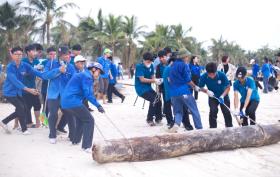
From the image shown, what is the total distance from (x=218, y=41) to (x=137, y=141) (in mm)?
56682

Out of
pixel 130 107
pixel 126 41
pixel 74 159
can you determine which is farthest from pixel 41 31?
pixel 74 159

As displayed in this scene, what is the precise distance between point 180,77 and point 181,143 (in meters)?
1.84

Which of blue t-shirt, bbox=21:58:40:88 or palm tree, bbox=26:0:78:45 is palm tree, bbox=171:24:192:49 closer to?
palm tree, bbox=26:0:78:45

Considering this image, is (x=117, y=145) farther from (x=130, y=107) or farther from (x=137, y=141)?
(x=130, y=107)

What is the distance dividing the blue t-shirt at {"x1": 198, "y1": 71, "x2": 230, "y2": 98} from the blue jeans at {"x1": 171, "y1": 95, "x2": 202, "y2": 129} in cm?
46

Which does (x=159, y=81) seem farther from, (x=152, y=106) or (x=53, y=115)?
(x=53, y=115)

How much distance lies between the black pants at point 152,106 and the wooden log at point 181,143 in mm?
2448

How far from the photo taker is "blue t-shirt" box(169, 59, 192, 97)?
25.2 ft

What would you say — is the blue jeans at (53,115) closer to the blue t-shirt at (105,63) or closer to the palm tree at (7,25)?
the blue t-shirt at (105,63)

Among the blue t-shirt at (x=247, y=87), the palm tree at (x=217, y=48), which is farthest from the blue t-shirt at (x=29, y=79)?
the palm tree at (x=217, y=48)

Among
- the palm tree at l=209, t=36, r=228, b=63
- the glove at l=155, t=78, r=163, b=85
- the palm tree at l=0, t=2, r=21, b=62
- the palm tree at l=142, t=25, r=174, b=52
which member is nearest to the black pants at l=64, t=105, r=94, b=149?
the glove at l=155, t=78, r=163, b=85

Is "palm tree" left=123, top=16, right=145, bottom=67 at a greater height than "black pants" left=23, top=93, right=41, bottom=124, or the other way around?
"palm tree" left=123, top=16, right=145, bottom=67

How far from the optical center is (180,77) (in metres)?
7.67

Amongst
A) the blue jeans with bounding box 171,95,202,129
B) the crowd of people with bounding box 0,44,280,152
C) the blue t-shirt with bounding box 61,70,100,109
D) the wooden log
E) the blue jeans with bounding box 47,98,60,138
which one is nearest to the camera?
the wooden log
